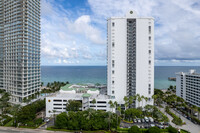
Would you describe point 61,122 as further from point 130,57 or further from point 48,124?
point 130,57

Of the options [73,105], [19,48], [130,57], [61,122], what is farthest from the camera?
[19,48]

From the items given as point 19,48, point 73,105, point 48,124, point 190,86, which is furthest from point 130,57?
point 19,48

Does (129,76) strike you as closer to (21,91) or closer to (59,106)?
(59,106)

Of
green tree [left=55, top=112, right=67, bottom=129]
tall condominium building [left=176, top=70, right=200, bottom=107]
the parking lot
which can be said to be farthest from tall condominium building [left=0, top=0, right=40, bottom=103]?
tall condominium building [left=176, top=70, right=200, bottom=107]

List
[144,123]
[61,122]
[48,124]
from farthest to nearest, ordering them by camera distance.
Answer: [144,123], [48,124], [61,122]

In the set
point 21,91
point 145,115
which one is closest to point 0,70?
point 21,91

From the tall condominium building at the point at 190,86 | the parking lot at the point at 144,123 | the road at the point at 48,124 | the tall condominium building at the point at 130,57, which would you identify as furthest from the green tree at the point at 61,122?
the tall condominium building at the point at 190,86

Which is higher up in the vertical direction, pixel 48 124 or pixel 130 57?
pixel 130 57

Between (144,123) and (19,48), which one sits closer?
(144,123)
